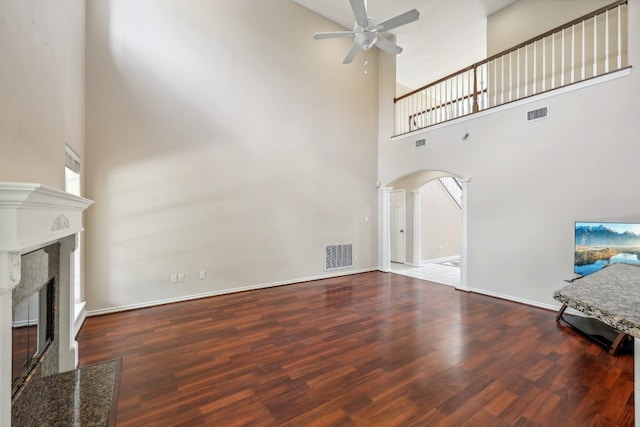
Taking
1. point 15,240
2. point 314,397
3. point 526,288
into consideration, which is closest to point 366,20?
point 15,240

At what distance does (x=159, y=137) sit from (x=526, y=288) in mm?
6174

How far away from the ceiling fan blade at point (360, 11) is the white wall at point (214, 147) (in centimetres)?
222

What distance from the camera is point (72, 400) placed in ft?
6.81

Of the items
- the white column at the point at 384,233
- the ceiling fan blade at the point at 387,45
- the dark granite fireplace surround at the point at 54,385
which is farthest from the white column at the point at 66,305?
the white column at the point at 384,233

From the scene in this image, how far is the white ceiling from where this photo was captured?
5.52 m

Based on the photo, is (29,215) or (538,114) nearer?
(29,215)

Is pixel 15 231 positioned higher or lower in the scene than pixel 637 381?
higher

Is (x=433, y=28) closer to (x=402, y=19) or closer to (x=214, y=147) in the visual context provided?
(x=402, y=19)

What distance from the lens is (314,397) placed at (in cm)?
211

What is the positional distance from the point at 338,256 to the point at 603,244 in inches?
165

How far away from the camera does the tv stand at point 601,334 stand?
2.71 m

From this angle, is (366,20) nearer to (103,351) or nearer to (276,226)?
(276,226)

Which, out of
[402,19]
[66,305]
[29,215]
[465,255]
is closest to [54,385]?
[66,305]

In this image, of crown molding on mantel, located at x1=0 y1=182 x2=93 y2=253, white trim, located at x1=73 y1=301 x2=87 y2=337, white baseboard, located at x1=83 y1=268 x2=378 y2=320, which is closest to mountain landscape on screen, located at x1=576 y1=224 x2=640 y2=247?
white baseboard, located at x1=83 y1=268 x2=378 y2=320
